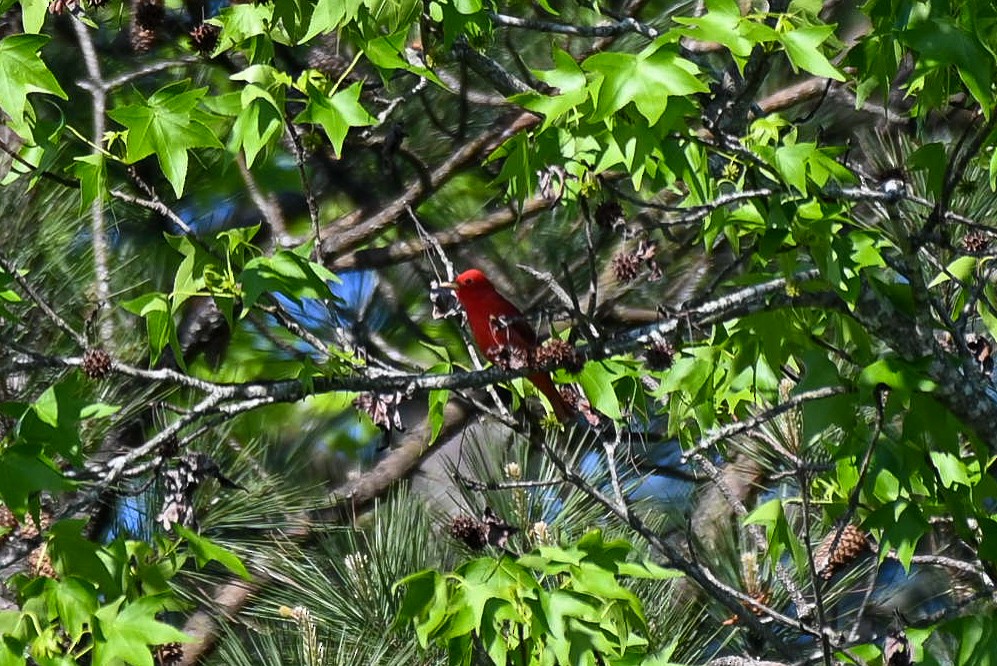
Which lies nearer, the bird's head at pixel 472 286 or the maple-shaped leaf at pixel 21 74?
the maple-shaped leaf at pixel 21 74

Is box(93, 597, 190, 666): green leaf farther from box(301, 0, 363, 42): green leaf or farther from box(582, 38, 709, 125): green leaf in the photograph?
box(582, 38, 709, 125): green leaf

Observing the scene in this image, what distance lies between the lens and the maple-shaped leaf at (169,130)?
236 cm

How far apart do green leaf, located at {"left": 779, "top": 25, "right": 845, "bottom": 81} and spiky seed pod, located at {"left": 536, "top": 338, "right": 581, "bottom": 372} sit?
625mm

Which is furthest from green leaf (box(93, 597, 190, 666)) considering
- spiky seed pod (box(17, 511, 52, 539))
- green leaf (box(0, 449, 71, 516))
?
spiky seed pod (box(17, 511, 52, 539))

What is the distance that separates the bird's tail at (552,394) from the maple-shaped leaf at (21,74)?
3.84 feet

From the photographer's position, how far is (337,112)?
8.00 ft

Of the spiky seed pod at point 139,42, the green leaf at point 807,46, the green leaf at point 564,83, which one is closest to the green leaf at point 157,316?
the green leaf at point 564,83

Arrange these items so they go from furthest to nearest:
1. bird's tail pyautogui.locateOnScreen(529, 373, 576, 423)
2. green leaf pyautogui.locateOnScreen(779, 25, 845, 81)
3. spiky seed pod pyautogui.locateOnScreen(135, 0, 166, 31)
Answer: spiky seed pod pyautogui.locateOnScreen(135, 0, 166, 31)
bird's tail pyautogui.locateOnScreen(529, 373, 576, 423)
green leaf pyautogui.locateOnScreen(779, 25, 845, 81)

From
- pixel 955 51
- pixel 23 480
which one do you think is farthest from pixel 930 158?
pixel 23 480

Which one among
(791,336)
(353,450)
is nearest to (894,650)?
(791,336)

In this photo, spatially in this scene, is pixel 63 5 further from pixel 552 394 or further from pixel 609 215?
pixel 552 394

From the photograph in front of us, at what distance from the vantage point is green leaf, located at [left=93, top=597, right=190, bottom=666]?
2.38 m

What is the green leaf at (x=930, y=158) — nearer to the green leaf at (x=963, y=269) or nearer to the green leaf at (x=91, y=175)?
the green leaf at (x=963, y=269)

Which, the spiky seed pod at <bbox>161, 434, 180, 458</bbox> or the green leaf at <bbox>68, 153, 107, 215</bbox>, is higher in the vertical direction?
the green leaf at <bbox>68, 153, 107, 215</bbox>
